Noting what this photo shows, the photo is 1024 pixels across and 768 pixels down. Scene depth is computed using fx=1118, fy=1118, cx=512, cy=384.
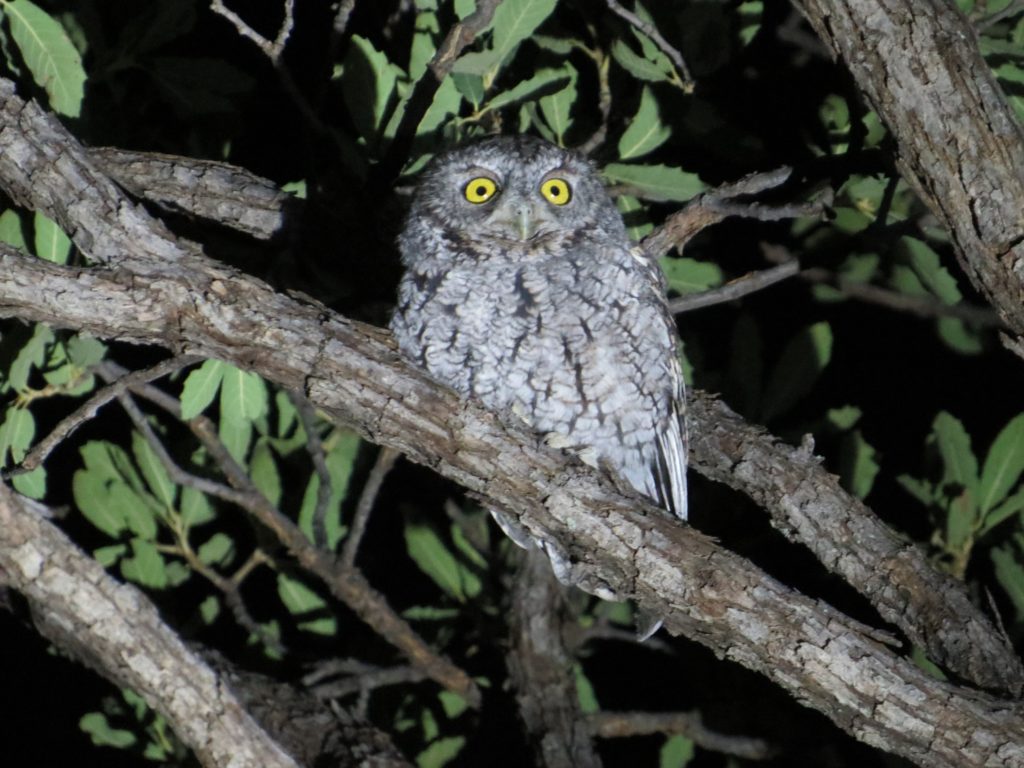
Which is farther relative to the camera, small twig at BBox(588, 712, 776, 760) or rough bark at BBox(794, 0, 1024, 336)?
small twig at BBox(588, 712, 776, 760)

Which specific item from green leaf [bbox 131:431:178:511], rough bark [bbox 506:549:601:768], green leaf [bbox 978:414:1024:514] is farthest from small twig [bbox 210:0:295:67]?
green leaf [bbox 978:414:1024:514]

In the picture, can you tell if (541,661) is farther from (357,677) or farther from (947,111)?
(947,111)

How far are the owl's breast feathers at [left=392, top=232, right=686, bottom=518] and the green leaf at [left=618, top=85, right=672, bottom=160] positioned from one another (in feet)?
0.74

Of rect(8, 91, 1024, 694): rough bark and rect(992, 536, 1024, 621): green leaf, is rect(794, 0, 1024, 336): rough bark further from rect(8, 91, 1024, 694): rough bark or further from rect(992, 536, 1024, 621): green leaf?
rect(992, 536, 1024, 621): green leaf

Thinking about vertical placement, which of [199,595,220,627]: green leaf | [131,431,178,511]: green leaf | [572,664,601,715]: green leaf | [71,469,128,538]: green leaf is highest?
[131,431,178,511]: green leaf

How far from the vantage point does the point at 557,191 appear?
8.53ft

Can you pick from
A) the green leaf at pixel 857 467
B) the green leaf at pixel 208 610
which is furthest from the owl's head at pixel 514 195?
the green leaf at pixel 208 610

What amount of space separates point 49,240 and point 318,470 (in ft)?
2.92

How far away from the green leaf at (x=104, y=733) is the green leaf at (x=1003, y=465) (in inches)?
92.7

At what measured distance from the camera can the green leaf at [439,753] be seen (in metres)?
3.22

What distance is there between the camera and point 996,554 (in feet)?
9.27

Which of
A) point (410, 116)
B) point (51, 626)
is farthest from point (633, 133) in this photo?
point (51, 626)

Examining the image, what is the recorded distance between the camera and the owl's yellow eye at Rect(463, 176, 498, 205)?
2.58 m

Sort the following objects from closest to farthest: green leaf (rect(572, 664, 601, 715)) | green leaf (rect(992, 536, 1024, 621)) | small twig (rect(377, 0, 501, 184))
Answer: small twig (rect(377, 0, 501, 184)) → green leaf (rect(992, 536, 1024, 621)) → green leaf (rect(572, 664, 601, 715))
